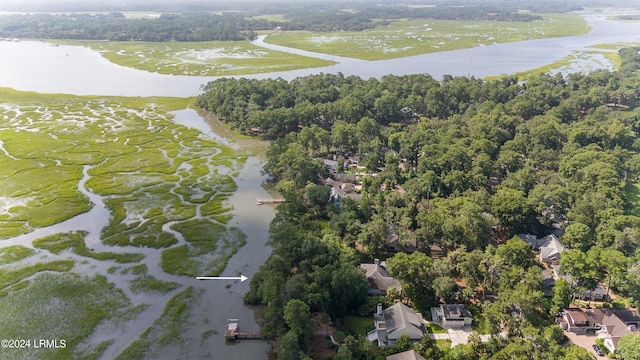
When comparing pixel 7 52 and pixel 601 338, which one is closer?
pixel 601 338

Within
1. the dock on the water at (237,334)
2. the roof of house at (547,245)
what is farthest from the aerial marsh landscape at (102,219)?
the roof of house at (547,245)

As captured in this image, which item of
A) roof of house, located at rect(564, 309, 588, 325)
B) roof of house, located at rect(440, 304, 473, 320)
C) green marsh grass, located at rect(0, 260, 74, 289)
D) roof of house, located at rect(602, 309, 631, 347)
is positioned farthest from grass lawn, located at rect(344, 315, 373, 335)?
green marsh grass, located at rect(0, 260, 74, 289)

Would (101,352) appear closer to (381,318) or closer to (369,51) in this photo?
(381,318)

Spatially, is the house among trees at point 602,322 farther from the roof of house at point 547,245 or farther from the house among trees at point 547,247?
the roof of house at point 547,245

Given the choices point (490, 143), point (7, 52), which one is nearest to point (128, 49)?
point (7, 52)

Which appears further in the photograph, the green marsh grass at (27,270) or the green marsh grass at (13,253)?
the green marsh grass at (13,253)

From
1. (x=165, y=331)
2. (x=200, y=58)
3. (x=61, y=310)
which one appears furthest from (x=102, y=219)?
(x=200, y=58)

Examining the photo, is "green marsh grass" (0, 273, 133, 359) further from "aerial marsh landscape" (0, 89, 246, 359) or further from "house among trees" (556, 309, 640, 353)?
"house among trees" (556, 309, 640, 353)
